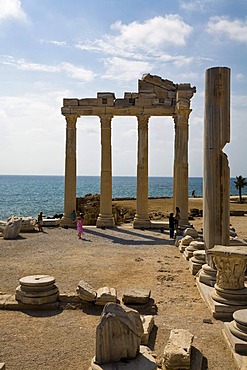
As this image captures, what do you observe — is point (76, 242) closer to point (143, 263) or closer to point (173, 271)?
point (143, 263)

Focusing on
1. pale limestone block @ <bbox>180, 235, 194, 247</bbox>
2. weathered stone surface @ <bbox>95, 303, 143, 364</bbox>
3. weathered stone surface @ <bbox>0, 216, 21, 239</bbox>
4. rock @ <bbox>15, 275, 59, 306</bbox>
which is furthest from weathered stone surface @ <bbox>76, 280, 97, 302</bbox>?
weathered stone surface @ <bbox>0, 216, 21, 239</bbox>

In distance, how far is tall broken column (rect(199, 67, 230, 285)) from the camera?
1237cm

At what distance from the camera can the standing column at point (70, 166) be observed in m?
26.5

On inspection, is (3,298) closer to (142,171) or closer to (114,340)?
(114,340)

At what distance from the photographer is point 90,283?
12828mm

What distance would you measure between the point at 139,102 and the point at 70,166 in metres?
6.11

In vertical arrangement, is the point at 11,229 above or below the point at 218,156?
below

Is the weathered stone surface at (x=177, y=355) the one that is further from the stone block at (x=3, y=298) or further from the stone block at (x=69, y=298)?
the stone block at (x=3, y=298)

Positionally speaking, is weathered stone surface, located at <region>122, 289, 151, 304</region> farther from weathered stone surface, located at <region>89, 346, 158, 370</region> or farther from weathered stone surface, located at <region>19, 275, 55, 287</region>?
weathered stone surface, located at <region>89, 346, 158, 370</region>

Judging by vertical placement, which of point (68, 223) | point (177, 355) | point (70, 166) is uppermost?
point (70, 166)

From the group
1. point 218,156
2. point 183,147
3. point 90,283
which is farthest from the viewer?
point 183,147

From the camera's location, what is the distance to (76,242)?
20.5 meters

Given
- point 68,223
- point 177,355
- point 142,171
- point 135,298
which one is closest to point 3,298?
point 135,298

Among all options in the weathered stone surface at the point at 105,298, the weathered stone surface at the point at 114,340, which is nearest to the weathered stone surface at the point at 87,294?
the weathered stone surface at the point at 105,298
